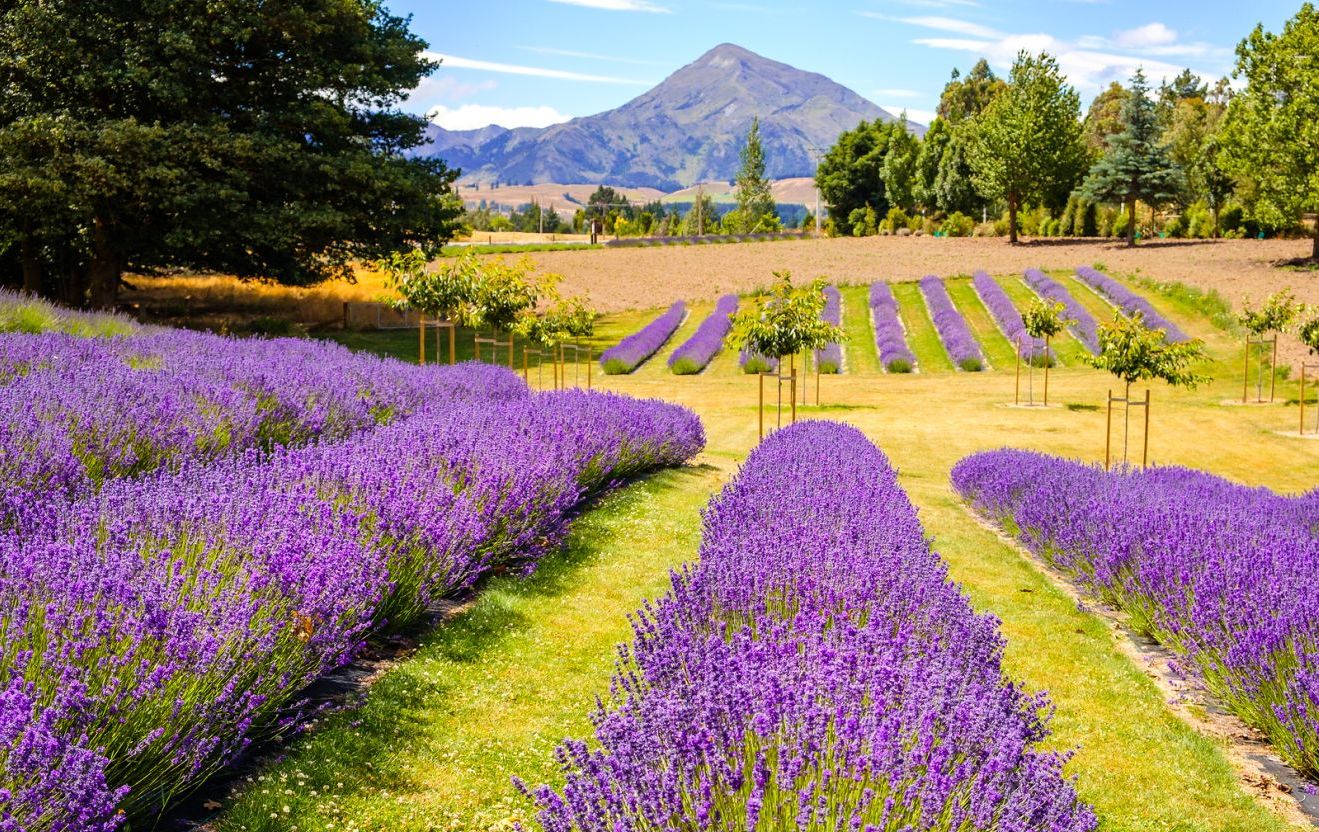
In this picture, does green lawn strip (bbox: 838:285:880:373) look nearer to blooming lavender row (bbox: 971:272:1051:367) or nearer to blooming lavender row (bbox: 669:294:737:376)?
blooming lavender row (bbox: 669:294:737:376)

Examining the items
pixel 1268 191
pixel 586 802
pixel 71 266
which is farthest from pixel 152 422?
pixel 1268 191

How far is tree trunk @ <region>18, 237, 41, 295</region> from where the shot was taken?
22000 millimetres

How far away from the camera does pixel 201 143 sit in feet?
65.4

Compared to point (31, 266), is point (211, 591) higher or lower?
lower

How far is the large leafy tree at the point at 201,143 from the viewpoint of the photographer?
63.4ft

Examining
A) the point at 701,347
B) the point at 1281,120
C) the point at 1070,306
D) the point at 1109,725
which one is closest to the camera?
the point at 1109,725

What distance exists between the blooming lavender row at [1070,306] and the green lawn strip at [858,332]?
446 cm

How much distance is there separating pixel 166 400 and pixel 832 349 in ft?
72.0

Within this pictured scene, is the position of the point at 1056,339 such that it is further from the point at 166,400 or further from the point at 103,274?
the point at 166,400

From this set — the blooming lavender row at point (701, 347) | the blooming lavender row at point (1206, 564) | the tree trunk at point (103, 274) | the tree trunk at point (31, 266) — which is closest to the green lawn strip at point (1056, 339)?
the blooming lavender row at point (701, 347)

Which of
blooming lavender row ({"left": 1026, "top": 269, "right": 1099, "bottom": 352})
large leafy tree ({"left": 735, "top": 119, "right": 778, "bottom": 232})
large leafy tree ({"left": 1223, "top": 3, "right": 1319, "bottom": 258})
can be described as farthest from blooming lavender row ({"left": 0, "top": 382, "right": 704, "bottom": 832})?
large leafy tree ({"left": 735, "top": 119, "right": 778, "bottom": 232})

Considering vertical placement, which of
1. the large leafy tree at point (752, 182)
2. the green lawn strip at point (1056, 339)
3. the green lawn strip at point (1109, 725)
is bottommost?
the green lawn strip at point (1109, 725)

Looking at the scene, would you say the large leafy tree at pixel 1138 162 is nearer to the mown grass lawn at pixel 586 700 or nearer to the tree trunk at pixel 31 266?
the mown grass lawn at pixel 586 700

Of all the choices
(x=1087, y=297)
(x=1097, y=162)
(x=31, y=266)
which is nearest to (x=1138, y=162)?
(x=1097, y=162)
